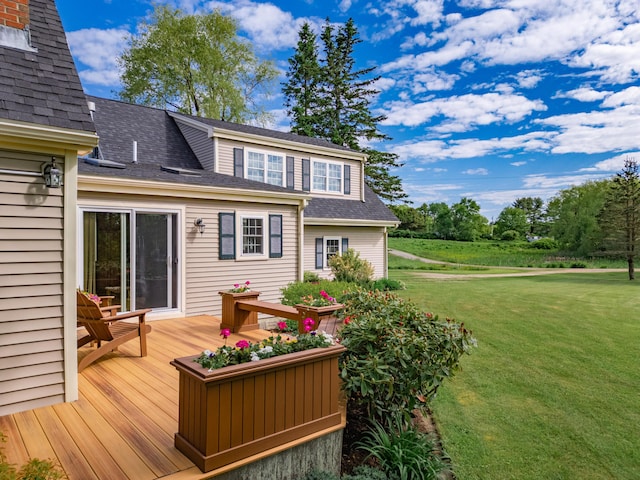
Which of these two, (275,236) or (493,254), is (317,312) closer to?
(275,236)

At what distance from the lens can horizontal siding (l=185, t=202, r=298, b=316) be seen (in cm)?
838

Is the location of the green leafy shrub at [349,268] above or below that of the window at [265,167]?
below

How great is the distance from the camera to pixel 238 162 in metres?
13.2

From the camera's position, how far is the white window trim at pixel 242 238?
30.2 feet

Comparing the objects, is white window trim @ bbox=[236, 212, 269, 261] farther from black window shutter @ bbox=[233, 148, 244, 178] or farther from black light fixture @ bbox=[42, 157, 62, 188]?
black light fixture @ bbox=[42, 157, 62, 188]

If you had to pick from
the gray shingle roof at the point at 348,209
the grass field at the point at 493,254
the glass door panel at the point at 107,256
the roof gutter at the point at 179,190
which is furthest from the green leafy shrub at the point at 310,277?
Result: the grass field at the point at 493,254

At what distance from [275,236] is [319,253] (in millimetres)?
5296

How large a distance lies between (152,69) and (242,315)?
20.8 metres

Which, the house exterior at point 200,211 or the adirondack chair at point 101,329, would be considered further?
the house exterior at point 200,211

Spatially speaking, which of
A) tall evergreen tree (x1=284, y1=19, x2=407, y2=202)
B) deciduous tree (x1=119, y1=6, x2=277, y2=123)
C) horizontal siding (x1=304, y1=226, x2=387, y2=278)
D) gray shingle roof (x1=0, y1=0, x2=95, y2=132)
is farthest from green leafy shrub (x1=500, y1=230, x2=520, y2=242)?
gray shingle roof (x1=0, y1=0, x2=95, y2=132)

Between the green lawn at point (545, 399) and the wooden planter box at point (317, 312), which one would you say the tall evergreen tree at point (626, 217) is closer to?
the green lawn at point (545, 399)

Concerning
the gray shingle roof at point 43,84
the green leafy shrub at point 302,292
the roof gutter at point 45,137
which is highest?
the gray shingle roof at point 43,84

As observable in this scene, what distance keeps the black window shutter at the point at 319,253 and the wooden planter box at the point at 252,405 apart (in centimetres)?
1185

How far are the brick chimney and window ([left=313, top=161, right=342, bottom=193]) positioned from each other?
39.2 ft
